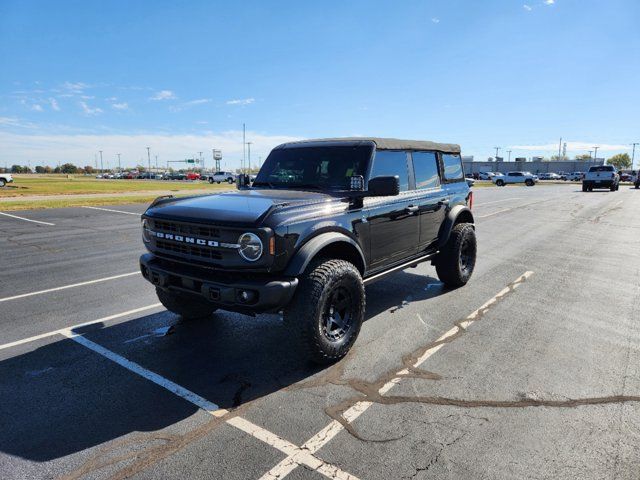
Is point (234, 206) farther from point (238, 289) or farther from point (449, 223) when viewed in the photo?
point (449, 223)

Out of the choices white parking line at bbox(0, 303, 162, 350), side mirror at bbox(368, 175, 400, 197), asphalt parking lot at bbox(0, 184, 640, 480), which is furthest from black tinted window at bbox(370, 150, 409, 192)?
white parking line at bbox(0, 303, 162, 350)

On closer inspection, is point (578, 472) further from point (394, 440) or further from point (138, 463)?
point (138, 463)

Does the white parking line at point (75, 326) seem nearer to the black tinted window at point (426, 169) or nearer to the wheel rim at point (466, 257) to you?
the black tinted window at point (426, 169)

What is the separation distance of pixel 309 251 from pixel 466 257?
3.82 metres

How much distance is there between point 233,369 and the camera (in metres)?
3.73

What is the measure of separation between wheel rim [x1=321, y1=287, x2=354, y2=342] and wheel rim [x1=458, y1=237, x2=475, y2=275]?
9.57 ft

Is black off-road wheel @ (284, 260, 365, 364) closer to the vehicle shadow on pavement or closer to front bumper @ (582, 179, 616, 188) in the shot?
the vehicle shadow on pavement

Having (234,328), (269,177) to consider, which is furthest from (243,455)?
(269,177)

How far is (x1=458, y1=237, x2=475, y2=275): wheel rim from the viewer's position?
21.0 ft

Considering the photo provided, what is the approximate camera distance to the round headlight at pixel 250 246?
3.34 m

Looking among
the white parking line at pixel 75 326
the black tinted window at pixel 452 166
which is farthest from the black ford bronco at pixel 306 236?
the white parking line at pixel 75 326

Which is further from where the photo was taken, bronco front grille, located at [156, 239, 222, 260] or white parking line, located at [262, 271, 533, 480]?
bronco front grille, located at [156, 239, 222, 260]

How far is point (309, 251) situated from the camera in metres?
3.55

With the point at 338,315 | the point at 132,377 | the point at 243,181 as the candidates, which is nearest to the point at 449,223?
the point at 338,315
